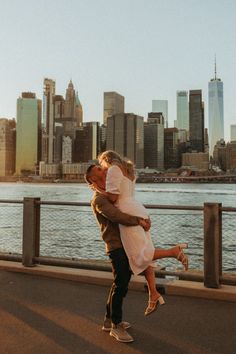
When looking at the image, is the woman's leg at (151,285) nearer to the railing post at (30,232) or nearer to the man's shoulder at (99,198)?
the man's shoulder at (99,198)

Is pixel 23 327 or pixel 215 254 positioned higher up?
pixel 215 254

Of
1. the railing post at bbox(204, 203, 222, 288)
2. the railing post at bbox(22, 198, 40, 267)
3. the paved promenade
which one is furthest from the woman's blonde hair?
the railing post at bbox(22, 198, 40, 267)

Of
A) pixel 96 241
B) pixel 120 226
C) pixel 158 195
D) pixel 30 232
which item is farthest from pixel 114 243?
pixel 158 195

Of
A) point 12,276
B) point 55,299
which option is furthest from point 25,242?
point 55,299

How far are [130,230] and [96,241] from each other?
19.1 m

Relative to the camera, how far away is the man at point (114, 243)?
3.86m

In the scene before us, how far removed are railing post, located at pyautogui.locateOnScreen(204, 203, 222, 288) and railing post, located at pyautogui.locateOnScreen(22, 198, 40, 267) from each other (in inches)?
100

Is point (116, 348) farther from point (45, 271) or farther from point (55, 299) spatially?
point (45, 271)

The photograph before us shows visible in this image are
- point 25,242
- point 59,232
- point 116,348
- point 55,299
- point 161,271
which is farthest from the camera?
point 59,232

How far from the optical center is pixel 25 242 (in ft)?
21.9

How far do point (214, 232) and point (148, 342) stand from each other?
6.47ft

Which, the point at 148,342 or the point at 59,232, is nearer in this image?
the point at 148,342

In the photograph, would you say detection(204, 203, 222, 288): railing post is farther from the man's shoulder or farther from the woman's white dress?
the man's shoulder

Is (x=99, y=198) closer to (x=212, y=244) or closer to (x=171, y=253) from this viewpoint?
(x=171, y=253)
